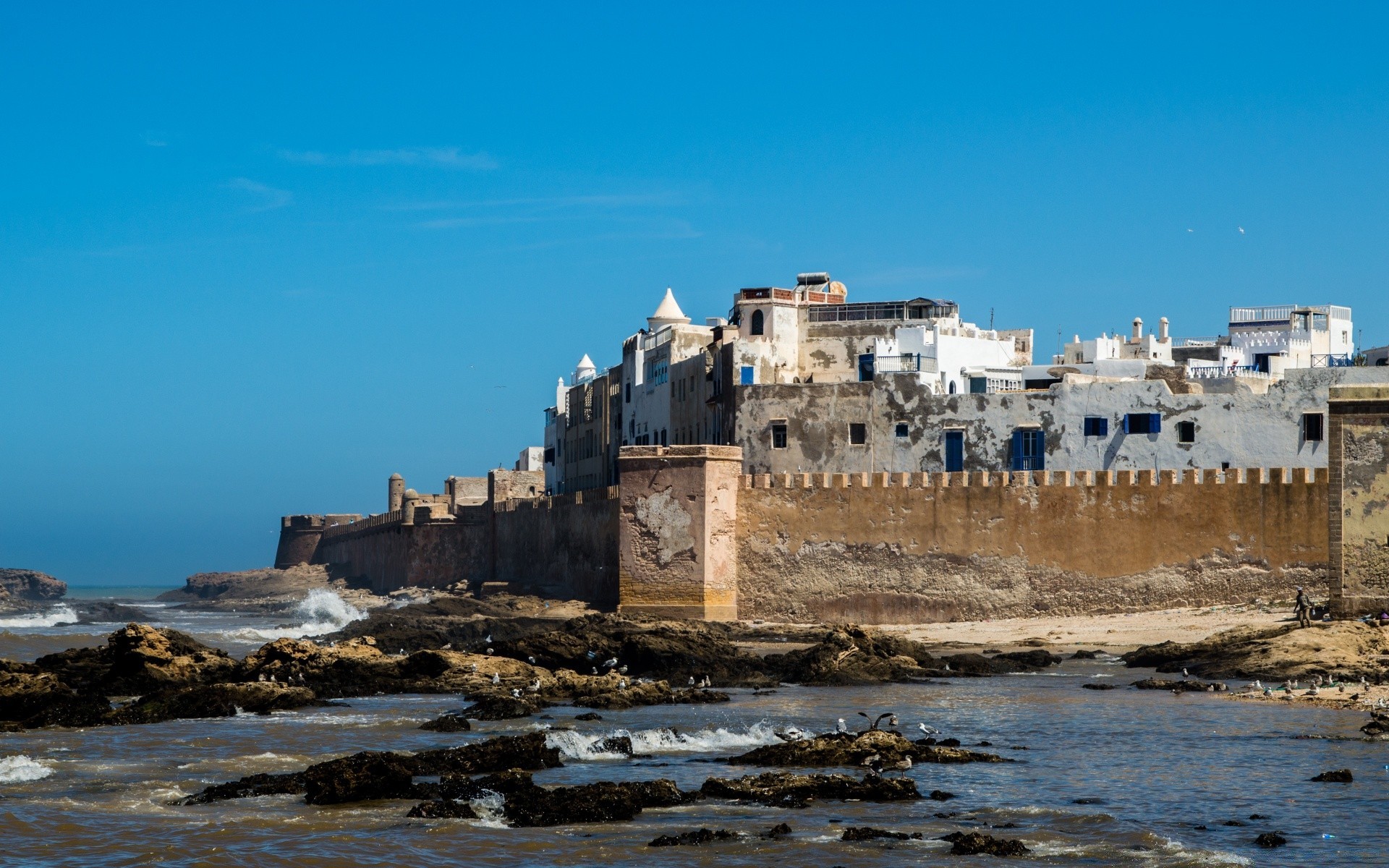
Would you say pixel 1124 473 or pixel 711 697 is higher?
pixel 1124 473

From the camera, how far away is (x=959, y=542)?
103 feet

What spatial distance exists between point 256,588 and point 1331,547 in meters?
60.1

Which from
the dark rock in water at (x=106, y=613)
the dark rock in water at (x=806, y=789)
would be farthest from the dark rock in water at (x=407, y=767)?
the dark rock in water at (x=106, y=613)

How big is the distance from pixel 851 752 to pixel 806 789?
1.58 m

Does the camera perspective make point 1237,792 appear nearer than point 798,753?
Yes

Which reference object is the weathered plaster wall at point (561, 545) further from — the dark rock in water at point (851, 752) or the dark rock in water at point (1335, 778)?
the dark rock in water at point (1335, 778)

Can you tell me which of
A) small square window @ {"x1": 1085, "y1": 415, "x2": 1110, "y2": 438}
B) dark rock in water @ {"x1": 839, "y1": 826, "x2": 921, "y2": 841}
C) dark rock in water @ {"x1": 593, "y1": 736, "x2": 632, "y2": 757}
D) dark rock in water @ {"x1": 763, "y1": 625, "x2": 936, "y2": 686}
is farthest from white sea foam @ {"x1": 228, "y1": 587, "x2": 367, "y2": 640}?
dark rock in water @ {"x1": 839, "y1": 826, "x2": 921, "y2": 841}

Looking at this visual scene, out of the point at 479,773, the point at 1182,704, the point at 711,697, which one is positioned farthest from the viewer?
the point at 711,697

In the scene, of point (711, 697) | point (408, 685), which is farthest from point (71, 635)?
point (711, 697)

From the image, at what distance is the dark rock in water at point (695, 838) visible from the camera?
12047mm

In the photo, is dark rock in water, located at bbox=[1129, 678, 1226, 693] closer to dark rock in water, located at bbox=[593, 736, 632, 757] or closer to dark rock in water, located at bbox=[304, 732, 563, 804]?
dark rock in water, located at bbox=[593, 736, 632, 757]

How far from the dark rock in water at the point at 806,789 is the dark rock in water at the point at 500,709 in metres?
5.64

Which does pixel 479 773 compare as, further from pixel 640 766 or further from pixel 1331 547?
pixel 1331 547

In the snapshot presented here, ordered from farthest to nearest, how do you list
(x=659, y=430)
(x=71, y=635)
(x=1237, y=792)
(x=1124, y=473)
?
(x=659, y=430)
(x=71, y=635)
(x=1124, y=473)
(x=1237, y=792)
